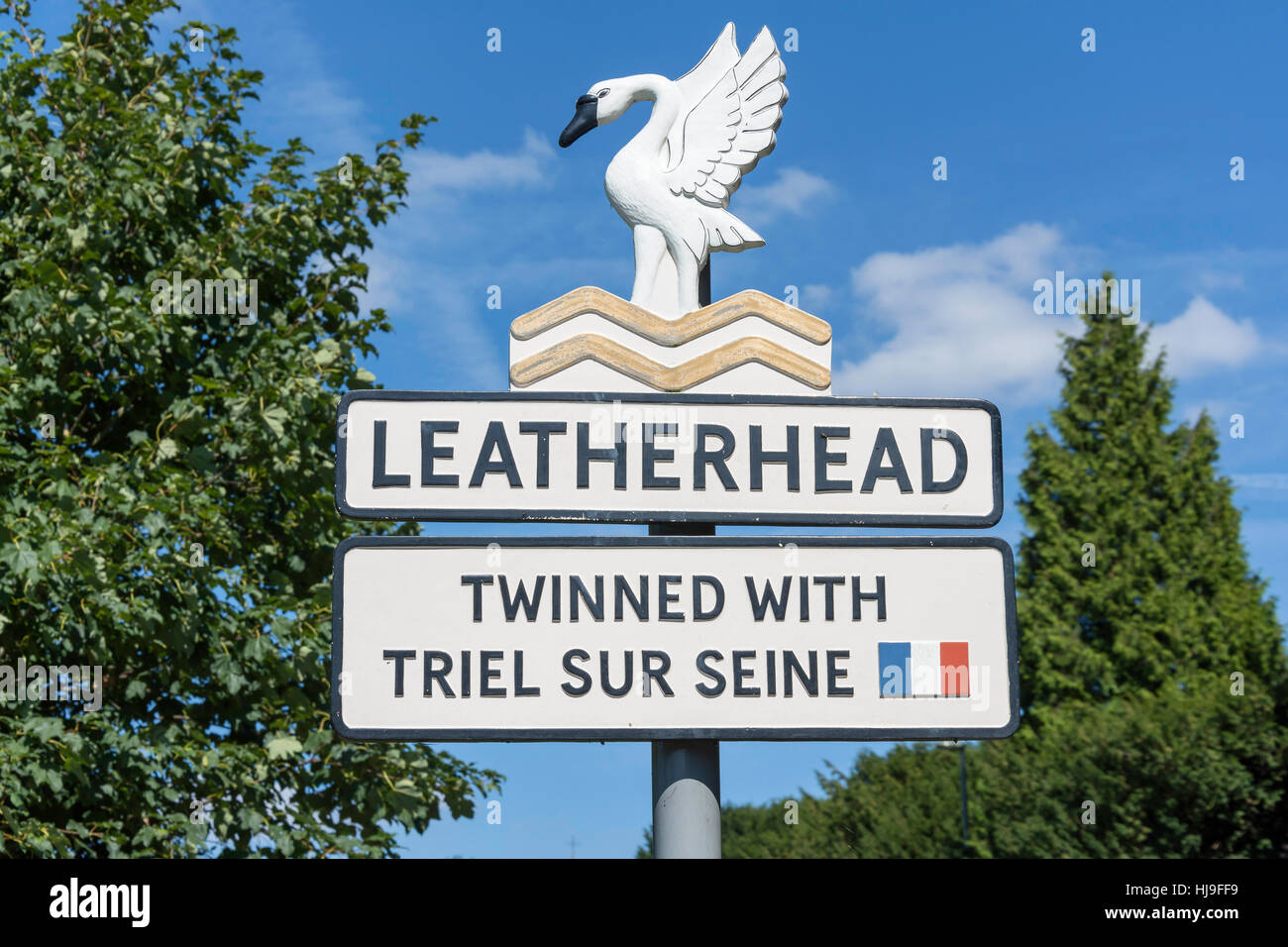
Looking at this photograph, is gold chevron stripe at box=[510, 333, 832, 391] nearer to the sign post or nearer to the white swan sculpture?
the sign post

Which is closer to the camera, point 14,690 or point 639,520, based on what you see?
point 639,520

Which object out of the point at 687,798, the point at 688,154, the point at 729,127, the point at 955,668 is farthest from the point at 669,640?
the point at 729,127

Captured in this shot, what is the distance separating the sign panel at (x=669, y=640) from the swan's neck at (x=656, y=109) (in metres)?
1.50

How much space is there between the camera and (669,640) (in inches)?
144

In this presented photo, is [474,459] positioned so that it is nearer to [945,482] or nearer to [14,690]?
[945,482]

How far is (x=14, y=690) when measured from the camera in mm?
9242

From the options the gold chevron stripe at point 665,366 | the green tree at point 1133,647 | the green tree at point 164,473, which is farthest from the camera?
the green tree at point 1133,647

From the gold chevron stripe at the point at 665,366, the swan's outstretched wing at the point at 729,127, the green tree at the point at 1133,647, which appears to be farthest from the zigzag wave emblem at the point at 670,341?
the green tree at the point at 1133,647

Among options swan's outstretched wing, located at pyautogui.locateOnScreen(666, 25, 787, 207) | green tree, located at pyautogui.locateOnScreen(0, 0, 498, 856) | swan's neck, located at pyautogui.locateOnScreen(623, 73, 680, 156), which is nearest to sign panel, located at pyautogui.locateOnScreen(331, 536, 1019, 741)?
swan's outstretched wing, located at pyautogui.locateOnScreen(666, 25, 787, 207)

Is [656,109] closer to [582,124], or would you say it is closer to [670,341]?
[582,124]

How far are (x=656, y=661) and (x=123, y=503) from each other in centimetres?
678

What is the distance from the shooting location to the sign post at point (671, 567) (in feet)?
11.9

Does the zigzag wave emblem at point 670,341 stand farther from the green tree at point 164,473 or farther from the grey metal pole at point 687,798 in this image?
the green tree at point 164,473

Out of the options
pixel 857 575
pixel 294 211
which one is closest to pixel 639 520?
pixel 857 575
